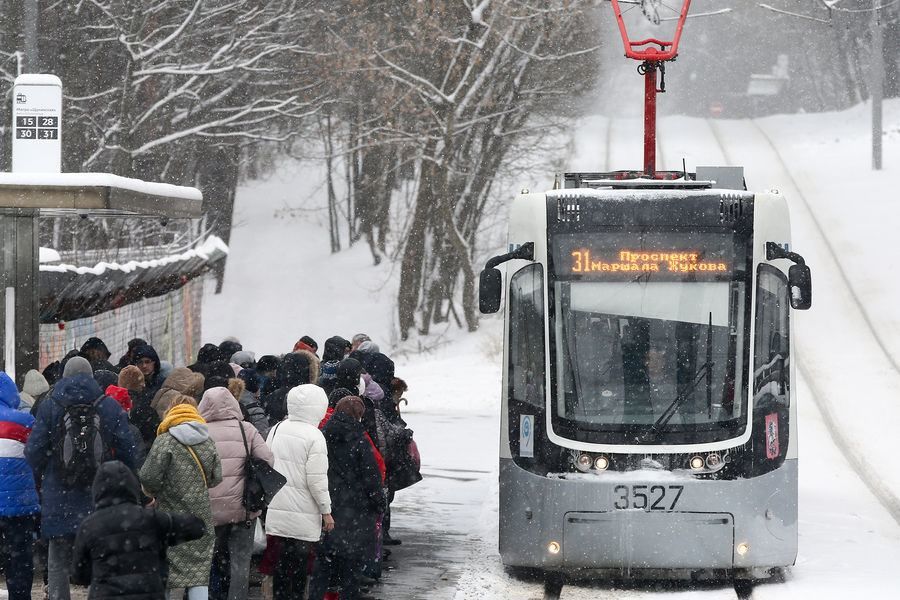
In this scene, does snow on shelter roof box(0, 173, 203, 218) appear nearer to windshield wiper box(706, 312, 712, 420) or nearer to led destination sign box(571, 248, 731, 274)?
led destination sign box(571, 248, 731, 274)

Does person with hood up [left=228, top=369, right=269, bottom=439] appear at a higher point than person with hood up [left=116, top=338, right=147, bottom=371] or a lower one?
lower

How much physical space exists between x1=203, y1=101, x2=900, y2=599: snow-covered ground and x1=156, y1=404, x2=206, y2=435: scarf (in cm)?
311

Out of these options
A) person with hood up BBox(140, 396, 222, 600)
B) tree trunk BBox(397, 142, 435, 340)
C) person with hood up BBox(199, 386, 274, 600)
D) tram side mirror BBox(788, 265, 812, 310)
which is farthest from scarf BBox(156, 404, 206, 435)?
tree trunk BBox(397, 142, 435, 340)

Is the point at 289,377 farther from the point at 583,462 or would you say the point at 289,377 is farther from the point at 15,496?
the point at 15,496

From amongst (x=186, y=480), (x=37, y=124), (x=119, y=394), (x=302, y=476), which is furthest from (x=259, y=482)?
(x=37, y=124)

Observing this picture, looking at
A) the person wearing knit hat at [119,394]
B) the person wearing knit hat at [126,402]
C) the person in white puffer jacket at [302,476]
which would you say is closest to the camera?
the person in white puffer jacket at [302,476]

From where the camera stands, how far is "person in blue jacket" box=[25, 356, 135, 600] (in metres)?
8.90

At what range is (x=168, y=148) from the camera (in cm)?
3372

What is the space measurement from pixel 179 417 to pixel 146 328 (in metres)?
16.6

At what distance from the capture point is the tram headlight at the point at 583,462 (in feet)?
37.4

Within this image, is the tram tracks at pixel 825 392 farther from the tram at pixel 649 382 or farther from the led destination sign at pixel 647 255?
the led destination sign at pixel 647 255

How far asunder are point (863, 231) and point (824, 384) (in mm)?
16458

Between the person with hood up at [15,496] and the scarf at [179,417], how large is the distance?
3.37ft

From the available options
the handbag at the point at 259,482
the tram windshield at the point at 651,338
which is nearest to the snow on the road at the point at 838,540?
the tram windshield at the point at 651,338
